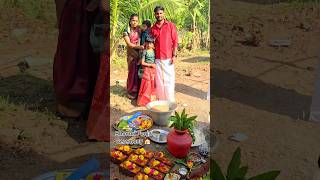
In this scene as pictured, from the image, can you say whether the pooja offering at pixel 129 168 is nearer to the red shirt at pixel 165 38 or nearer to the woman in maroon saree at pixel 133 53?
the woman in maroon saree at pixel 133 53

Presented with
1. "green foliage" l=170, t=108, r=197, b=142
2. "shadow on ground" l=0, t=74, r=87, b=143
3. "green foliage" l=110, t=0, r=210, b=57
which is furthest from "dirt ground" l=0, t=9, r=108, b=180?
"green foliage" l=110, t=0, r=210, b=57

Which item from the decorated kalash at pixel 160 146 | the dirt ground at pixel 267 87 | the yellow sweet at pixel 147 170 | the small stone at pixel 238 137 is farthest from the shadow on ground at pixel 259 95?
the yellow sweet at pixel 147 170

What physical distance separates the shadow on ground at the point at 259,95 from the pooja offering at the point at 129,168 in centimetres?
222

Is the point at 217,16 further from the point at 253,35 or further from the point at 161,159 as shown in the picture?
the point at 161,159

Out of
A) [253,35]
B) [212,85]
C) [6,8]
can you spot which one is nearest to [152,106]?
[212,85]

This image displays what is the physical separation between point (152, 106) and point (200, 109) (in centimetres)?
57

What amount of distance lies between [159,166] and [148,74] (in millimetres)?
954

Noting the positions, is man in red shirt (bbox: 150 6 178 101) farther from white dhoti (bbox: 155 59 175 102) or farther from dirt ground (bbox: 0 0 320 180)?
dirt ground (bbox: 0 0 320 180)

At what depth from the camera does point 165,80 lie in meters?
4.48

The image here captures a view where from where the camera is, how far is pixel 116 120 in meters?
4.78

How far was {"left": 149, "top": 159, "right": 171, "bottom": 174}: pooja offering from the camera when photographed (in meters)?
4.18

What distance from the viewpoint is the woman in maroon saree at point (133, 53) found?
13.9ft

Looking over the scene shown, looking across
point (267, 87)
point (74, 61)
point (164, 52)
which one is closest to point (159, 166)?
point (164, 52)

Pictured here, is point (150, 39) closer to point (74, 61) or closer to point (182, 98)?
point (182, 98)
